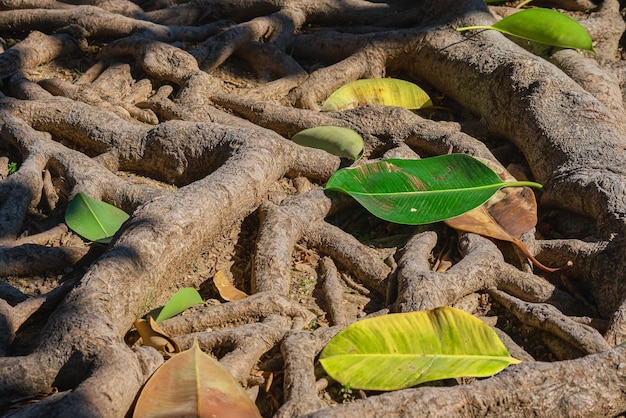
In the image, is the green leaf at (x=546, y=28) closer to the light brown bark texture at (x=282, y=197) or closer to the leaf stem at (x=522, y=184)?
the light brown bark texture at (x=282, y=197)

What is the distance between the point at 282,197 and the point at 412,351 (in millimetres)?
1307

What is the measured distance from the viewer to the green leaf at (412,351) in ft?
10.0

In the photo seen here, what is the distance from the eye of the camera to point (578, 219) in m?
4.16

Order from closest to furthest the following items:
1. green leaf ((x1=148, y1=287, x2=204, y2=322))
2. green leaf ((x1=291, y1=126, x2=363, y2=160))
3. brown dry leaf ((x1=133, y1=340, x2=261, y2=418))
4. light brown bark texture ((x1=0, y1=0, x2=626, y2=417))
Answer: brown dry leaf ((x1=133, y1=340, x2=261, y2=418)) → light brown bark texture ((x1=0, y1=0, x2=626, y2=417)) → green leaf ((x1=148, y1=287, x2=204, y2=322)) → green leaf ((x1=291, y1=126, x2=363, y2=160))

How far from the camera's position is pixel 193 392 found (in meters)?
2.77

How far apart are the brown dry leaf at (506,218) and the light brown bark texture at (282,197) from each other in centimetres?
9

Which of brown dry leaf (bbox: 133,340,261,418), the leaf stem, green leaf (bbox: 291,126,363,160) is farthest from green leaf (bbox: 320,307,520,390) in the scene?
green leaf (bbox: 291,126,363,160)

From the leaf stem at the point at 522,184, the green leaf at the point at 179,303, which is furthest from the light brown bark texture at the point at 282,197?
the leaf stem at the point at 522,184

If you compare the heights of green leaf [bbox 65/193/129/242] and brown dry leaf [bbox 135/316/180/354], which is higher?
brown dry leaf [bbox 135/316/180/354]

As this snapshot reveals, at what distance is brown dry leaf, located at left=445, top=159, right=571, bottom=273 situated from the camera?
12.8ft

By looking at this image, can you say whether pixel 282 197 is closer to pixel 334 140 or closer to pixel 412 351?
pixel 334 140

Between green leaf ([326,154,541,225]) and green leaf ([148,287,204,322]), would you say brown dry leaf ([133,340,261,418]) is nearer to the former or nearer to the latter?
green leaf ([148,287,204,322])

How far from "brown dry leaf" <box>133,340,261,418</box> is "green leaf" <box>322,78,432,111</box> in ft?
8.39

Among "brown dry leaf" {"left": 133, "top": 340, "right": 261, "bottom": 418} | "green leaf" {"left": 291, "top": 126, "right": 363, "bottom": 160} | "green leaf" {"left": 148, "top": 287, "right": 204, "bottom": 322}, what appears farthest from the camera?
"green leaf" {"left": 291, "top": 126, "right": 363, "bottom": 160}
